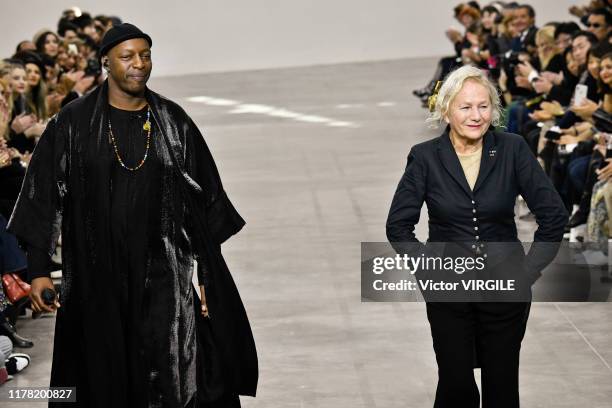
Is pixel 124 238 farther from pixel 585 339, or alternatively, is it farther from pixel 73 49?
pixel 73 49

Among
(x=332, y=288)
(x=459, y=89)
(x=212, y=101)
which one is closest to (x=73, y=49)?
(x=212, y=101)

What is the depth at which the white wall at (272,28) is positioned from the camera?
23531mm

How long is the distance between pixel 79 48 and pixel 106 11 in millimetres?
10107

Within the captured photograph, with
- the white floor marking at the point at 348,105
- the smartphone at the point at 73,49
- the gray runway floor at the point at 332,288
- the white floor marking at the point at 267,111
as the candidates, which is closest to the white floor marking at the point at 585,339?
the gray runway floor at the point at 332,288

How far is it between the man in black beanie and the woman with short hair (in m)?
0.72

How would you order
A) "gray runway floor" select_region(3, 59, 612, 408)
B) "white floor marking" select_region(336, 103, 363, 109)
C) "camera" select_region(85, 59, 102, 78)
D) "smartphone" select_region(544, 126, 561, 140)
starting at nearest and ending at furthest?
"gray runway floor" select_region(3, 59, 612, 408) → "smartphone" select_region(544, 126, 561, 140) → "camera" select_region(85, 59, 102, 78) → "white floor marking" select_region(336, 103, 363, 109)

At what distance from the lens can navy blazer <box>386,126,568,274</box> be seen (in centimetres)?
391

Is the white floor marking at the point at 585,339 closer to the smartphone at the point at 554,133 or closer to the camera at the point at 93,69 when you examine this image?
the smartphone at the point at 554,133

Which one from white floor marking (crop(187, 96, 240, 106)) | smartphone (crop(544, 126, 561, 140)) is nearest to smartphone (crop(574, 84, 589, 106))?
smartphone (crop(544, 126, 561, 140))

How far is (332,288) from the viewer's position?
726cm

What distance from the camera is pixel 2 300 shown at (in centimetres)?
582

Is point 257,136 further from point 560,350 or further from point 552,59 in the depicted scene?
point 560,350

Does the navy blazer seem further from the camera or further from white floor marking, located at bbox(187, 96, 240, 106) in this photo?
white floor marking, located at bbox(187, 96, 240, 106)

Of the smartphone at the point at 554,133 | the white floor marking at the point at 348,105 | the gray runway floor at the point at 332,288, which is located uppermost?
the smartphone at the point at 554,133
